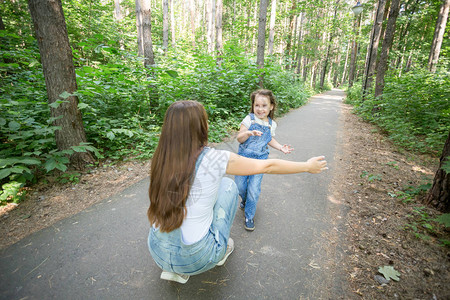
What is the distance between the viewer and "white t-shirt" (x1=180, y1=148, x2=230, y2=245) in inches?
58.6

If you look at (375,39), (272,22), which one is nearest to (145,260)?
(375,39)

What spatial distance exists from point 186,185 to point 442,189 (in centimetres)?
355

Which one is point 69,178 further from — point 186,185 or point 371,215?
point 371,215

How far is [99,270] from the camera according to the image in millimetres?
2078

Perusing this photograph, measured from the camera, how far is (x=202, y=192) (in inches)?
59.7

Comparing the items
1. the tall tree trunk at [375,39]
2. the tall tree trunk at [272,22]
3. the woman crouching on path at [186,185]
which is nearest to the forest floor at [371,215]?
the woman crouching on path at [186,185]

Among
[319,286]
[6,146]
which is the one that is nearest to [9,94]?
[6,146]

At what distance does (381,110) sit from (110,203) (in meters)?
10.2

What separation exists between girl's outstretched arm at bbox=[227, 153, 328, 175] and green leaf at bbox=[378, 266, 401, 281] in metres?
1.34

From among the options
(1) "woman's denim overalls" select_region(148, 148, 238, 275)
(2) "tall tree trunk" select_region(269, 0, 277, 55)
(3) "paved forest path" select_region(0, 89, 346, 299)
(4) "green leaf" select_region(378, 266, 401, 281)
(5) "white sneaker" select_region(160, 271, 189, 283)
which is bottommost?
(3) "paved forest path" select_region(0, 89, 346, 299)

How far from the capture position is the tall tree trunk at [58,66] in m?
3.22

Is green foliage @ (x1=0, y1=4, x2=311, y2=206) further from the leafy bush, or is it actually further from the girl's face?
the leafy bush

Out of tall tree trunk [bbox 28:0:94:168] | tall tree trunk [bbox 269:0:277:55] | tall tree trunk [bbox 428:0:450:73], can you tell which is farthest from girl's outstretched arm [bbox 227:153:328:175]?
tall tree trunk [bbox 269:0:277:55]

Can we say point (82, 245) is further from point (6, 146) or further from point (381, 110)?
point (381, 110)
